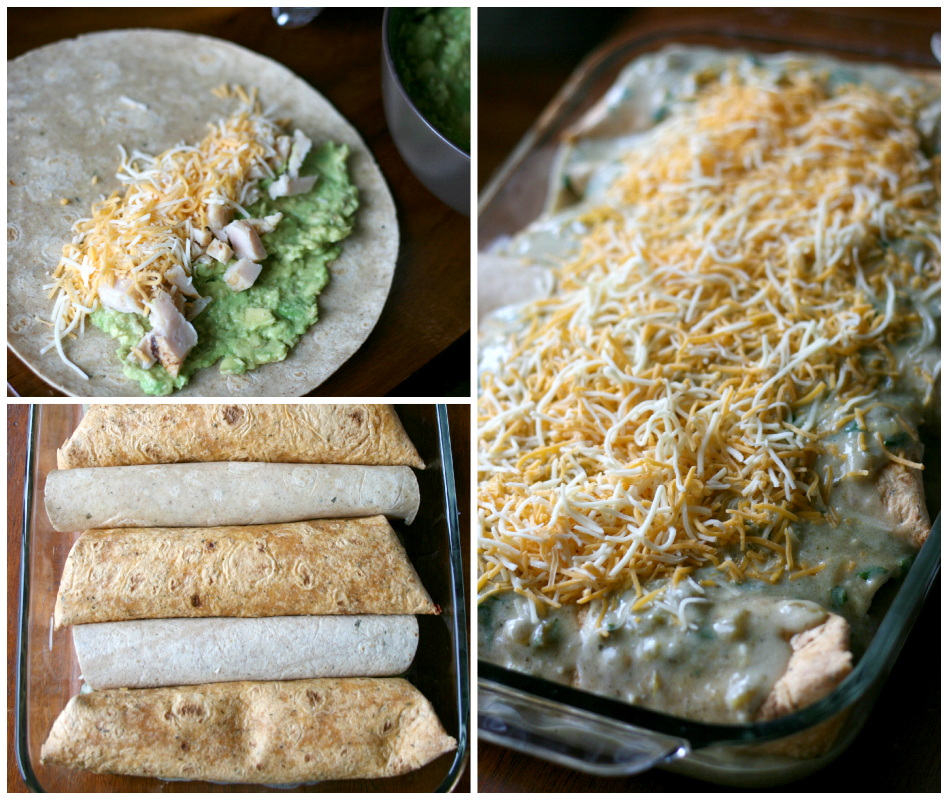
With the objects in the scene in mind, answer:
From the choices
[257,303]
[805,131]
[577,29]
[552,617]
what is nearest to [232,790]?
[552,617]

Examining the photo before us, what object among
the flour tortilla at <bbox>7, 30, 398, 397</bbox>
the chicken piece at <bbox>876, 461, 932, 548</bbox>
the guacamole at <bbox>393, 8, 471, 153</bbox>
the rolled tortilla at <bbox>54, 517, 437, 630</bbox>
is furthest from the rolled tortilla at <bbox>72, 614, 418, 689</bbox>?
the guacamole at <bbox>393, 8, 471, 153</bbox>

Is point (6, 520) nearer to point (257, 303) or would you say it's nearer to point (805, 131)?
point (257, 303)

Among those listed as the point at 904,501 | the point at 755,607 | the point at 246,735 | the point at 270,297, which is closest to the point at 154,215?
the point at 270,297

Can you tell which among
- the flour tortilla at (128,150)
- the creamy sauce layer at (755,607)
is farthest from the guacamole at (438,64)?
the creamy sauce layer at (755,607)

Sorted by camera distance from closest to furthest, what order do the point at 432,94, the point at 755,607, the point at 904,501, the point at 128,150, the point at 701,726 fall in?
the point at 701,726 < the point at 755,607 < the point at 904,501 < the point at 128,150 < the point at 432,94

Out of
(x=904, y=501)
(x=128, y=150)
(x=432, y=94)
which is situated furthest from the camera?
(x=432, y=94)

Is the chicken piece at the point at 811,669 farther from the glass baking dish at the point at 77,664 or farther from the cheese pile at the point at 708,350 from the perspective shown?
the glass baking dish at the point at 77,664

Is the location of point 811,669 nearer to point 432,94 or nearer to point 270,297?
point 270,297
